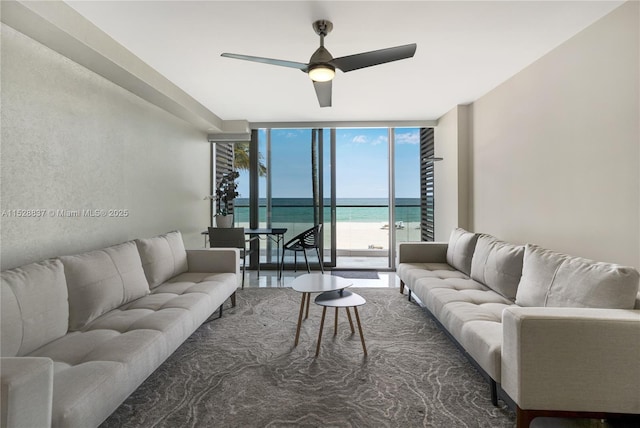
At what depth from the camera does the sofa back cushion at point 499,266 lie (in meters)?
2.51

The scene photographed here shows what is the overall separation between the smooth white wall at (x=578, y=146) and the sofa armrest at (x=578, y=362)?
0.80 metres

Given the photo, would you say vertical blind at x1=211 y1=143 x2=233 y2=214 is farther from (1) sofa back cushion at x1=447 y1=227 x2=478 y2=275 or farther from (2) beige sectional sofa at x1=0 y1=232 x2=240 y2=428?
(1) sofa back cushion at x1=447 y1=227 x2=478 y2=275

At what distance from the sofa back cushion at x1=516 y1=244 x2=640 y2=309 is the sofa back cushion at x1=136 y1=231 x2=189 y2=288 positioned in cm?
301

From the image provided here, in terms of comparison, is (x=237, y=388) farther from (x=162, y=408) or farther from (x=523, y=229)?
(x=523, y=229)

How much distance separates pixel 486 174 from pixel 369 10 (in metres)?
2.58

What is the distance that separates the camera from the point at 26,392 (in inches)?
42.3

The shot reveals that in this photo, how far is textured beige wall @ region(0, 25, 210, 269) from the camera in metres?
1.98

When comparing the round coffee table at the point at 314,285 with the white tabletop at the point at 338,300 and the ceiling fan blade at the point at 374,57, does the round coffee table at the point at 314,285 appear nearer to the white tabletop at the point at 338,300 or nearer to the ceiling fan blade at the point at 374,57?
the white tabletop at the point at 338,300

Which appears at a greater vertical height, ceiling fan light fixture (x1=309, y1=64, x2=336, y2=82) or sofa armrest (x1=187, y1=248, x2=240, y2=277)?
ceiling fan light fixture (x1=309, y1=64, x2=336, y2=82)

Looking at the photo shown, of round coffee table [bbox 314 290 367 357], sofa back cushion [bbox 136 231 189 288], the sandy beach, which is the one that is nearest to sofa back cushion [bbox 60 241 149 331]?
sofa back cushion [bbox 136 231 189 288]

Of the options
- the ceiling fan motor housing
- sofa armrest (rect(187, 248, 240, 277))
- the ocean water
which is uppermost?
the ceiling fan motor housing

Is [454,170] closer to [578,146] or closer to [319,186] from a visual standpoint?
[578,146]

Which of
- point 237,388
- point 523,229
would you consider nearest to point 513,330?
point 237,388

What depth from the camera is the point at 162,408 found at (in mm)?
1782
